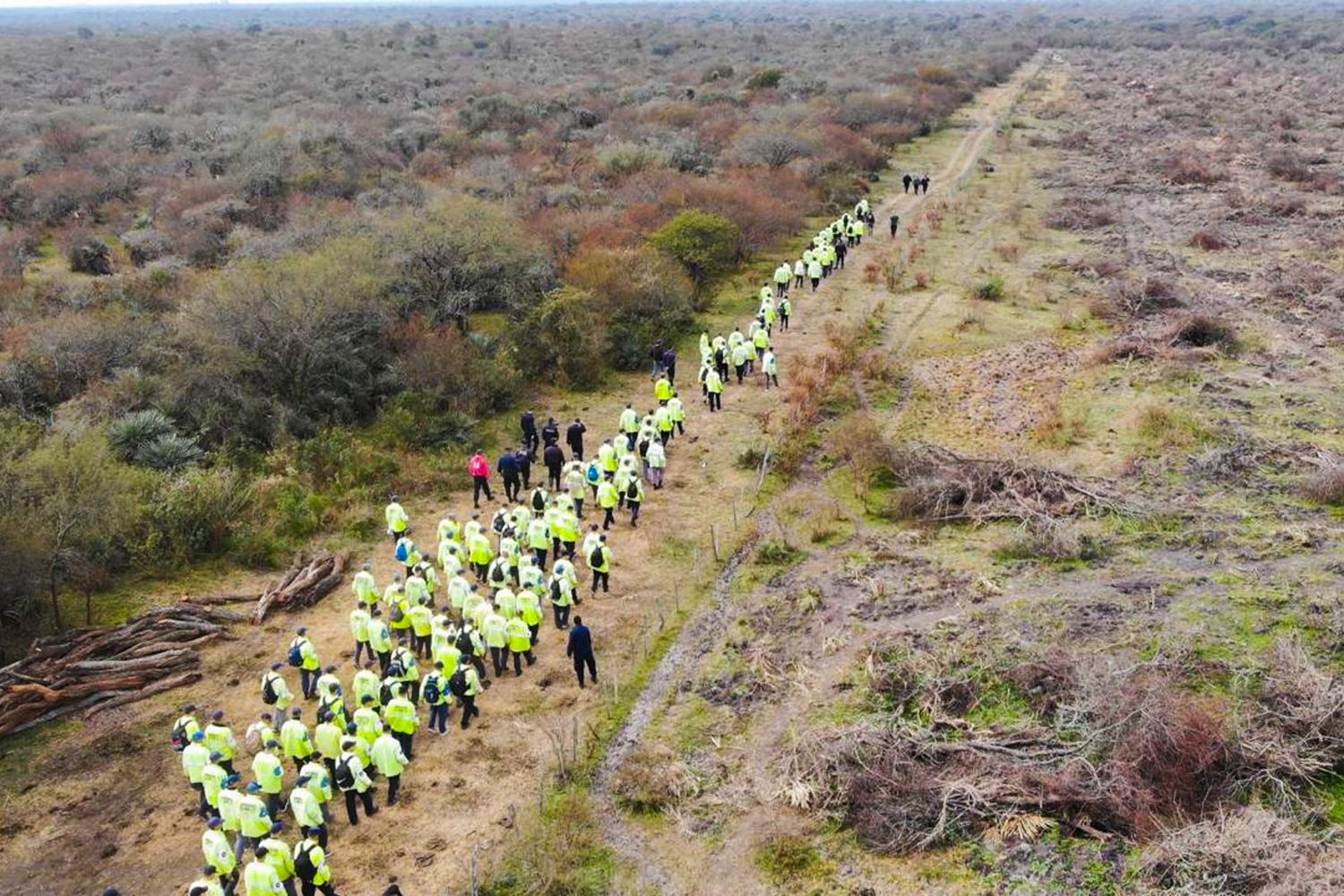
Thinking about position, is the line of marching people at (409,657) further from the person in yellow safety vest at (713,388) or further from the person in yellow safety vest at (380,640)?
the person in yellow safety vest at (713,388)

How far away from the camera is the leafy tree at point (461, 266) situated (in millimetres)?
25453

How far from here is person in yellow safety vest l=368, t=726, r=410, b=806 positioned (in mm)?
11422

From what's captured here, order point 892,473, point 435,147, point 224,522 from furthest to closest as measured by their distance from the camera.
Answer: point 435,147, point 892,473, point 224,522

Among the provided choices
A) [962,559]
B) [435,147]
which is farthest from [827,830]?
[435,147]

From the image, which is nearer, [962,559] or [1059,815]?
[1059,815]

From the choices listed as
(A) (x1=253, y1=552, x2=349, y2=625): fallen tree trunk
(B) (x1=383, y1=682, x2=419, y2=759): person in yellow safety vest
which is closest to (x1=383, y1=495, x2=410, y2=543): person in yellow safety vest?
(A) (x1=253, y1=552, x2=349, y2=625): fallen tree trunk

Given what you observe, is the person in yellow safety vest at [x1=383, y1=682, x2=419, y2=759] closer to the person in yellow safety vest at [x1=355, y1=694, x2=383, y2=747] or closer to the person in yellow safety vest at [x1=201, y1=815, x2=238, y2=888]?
the person in yellow safety vest at [x1=355, y1=694, x2=383, y2=747]

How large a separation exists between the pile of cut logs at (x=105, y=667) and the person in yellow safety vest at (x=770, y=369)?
13126 mm

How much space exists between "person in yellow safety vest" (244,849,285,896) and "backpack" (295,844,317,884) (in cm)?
24

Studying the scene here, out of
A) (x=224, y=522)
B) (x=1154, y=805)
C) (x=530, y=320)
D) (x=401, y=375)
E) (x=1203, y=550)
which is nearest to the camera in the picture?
(x=1154, y=805)

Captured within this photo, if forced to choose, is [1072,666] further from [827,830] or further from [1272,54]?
[1272,54]

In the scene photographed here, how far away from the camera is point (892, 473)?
741 inches

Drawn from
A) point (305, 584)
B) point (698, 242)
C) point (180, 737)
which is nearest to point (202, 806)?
point (180, 737)

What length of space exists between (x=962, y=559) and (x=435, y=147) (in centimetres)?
3511
